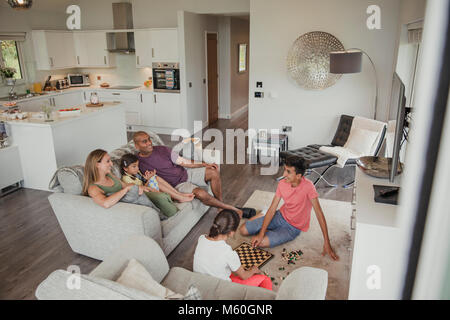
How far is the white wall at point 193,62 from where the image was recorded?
666cm

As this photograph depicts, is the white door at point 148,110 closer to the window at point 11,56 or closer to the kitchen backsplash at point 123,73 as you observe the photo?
the kitchen backsplash at point 123,73

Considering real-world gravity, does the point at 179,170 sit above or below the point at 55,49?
below

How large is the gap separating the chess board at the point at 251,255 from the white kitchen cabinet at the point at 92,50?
20.4ft

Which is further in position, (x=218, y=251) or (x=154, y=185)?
(x=154, y=185)

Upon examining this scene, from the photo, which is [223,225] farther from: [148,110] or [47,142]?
[148,110]

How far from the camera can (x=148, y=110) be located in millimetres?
7422

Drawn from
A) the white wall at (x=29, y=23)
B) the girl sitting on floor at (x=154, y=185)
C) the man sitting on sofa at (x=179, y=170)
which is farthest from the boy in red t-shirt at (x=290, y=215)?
the white wall at (x=29, y=23)

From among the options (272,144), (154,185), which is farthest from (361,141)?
(154,185)

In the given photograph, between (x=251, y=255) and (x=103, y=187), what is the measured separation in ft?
4.66

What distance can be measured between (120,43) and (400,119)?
22.5 feet

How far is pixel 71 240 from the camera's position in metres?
3.09
